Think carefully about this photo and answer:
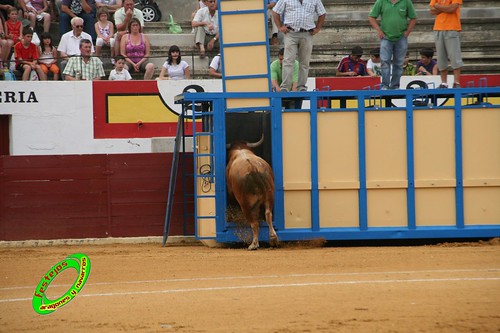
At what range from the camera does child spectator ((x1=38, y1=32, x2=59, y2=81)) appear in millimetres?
18219

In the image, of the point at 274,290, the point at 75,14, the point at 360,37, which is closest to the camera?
the point at 274,290

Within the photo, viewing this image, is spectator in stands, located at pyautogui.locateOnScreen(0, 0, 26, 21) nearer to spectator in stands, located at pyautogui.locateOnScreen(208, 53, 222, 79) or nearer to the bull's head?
spectator in stands, located at pyautogui.locateOnScreen(208, 53, 222, 79)

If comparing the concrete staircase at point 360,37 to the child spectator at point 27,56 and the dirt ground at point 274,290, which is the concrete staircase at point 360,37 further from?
the dirt ground at point 274,290

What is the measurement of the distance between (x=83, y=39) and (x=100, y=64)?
1.76 feet

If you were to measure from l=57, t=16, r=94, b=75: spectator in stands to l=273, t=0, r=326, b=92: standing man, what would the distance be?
17.7 feet

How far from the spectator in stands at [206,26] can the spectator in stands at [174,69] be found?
2.77 feet

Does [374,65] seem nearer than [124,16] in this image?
Yes

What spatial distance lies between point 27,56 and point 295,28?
6.08 metres

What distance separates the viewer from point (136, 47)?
18.8 m

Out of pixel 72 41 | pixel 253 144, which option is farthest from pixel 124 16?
pixel 253 144

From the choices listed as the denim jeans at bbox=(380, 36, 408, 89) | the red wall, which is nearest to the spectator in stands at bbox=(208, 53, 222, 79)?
the red wall

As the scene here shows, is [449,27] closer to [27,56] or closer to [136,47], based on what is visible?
[136,47]

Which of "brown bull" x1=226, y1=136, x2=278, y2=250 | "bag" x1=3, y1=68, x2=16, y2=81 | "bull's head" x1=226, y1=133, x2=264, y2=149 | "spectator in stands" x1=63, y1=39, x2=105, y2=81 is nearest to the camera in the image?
"brown bull" x1=226, y1=136, x2=278, y2=250

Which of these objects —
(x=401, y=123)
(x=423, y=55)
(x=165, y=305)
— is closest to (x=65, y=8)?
(x=423, y=55)
